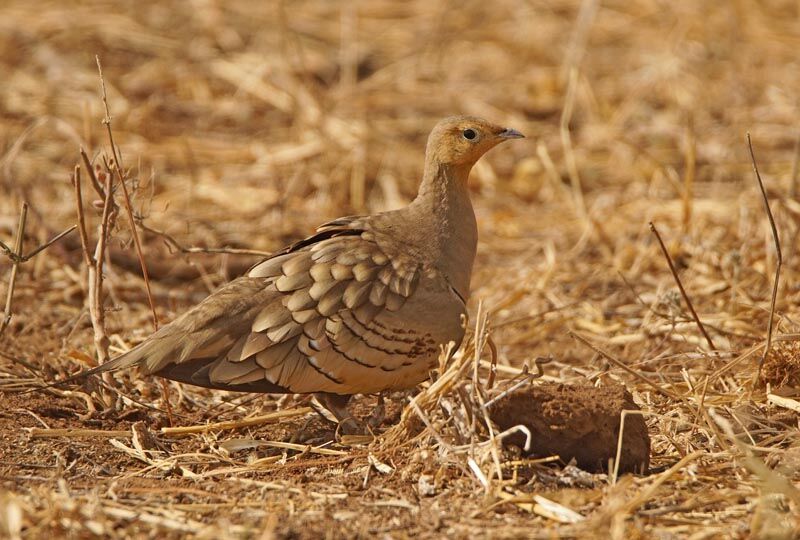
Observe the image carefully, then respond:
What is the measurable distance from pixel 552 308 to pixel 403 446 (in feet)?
7.70

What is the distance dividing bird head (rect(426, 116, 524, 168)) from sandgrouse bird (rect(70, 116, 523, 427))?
501 millimetres

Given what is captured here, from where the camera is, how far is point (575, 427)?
368 centimetres

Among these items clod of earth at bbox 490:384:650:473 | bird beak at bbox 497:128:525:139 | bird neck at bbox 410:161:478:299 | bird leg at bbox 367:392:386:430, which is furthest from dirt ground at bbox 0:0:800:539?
bird beak at bbox 497:128:525:139

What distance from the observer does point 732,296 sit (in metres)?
5.54

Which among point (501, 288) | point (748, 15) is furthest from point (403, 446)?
point (748, 15)

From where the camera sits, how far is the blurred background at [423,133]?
6.16 meters

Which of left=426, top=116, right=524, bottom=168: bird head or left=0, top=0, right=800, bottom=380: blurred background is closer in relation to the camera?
left=426, top=116, right=524, bottom=168: bird head

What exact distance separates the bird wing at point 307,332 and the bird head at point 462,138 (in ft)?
2.29

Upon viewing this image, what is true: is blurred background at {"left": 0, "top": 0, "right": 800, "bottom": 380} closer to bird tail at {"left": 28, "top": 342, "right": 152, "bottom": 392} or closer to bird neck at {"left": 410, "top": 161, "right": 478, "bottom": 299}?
bird tail at {"left": 28, "top": 342, "right": 152, "bottom": 392}

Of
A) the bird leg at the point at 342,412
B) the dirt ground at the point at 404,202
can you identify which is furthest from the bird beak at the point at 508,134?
the bird leg at the point at 342,412

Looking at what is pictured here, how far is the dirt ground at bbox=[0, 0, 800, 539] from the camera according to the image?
11.6 feet

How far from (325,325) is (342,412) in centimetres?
44

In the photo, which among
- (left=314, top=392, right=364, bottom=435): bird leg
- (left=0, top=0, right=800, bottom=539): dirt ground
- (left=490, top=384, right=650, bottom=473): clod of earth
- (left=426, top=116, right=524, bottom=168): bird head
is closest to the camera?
(left=0, top=0, right=800, bottom=539): dirt ground

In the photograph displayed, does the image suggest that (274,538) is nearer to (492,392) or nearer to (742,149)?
(492,392)
